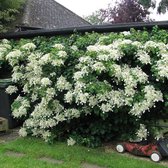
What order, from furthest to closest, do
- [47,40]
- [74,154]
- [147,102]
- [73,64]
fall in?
[47,40] → [73,64] → [74,154] → [147,102]

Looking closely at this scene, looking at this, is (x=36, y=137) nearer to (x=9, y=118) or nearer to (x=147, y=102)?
(x=9, y=118)

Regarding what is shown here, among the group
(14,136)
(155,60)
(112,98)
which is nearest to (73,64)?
(112,98)

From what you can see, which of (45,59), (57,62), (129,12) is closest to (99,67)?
(57,62)

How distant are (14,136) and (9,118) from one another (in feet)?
2.12

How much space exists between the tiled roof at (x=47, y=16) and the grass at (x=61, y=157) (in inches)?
280

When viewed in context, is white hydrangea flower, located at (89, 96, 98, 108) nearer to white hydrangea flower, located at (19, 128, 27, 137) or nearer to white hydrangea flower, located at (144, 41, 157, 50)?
white hydrangea flower, located at (144, 41, 157, 50)

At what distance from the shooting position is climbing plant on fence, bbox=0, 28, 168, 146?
4.87m

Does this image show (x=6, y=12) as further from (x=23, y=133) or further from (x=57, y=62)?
(x=57, y=62)

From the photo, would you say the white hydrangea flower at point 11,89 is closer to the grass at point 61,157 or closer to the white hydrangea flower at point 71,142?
the grass at point 61,157

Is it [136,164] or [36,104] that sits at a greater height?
[36,104]

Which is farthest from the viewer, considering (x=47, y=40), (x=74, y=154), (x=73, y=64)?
(x=47, y=40)

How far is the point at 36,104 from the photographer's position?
20.2ft

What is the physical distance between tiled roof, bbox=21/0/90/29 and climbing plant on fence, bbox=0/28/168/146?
6.25m

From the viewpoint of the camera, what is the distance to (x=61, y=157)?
499cm
